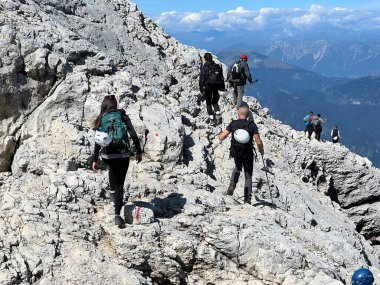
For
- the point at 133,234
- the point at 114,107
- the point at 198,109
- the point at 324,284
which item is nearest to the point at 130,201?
the point at 133,234

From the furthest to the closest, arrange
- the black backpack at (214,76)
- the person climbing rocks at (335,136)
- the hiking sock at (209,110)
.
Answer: the person climbing rocks at (335,136)
the hiking sock at (209,110)
the black backpack at (214,76)

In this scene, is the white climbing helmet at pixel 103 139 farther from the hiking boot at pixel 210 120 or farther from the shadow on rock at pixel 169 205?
the hiking boot at pixel 210 120

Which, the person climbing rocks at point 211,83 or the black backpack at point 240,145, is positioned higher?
the person climbing rocks at point 211,83

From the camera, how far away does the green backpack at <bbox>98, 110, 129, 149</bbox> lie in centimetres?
955

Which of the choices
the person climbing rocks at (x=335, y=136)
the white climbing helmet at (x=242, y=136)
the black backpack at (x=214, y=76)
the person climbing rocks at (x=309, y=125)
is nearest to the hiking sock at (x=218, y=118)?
the black backpack at (x=214, y=76)

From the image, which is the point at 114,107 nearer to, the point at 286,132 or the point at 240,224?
the point at 240,224

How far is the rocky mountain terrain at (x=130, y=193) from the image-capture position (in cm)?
944

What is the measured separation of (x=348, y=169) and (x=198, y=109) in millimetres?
11513

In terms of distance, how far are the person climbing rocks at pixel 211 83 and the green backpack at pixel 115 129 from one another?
9948 millimetres

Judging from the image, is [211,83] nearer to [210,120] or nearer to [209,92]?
[209,92]

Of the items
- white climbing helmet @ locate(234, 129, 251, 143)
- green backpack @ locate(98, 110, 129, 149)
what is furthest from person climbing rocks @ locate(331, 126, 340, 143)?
green backpack @ locate(98, 110, 129, 149)

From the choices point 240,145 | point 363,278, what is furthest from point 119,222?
point 363,278

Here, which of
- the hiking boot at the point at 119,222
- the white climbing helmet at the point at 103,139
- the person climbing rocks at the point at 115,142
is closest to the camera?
the white climbing helmet at the point at 103,139

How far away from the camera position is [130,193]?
460 inches
